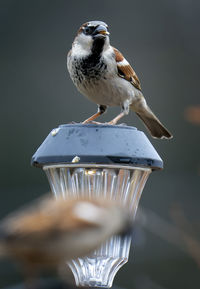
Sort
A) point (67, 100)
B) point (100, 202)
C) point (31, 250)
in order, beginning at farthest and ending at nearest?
point (67, 100) < point (100, 202) < point (31, 250)

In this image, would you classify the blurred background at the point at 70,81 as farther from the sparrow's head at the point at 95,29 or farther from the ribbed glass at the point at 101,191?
the ribbed glass at the point at 101,191

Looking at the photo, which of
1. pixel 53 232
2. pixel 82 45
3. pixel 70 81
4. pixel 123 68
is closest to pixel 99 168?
pixel 53 232

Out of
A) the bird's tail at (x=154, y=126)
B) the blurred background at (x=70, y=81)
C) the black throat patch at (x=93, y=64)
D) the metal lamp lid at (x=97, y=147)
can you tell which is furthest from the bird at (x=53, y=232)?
the blurred background at (x=70, y=81)

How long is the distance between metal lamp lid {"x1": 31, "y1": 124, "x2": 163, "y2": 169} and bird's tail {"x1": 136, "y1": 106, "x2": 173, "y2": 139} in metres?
1.36

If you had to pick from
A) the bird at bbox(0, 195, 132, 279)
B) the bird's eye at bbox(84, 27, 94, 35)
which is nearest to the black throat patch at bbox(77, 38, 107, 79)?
the bird's eye at bbox(84, 27, 94, 35)

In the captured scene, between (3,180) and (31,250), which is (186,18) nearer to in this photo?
(3,180)

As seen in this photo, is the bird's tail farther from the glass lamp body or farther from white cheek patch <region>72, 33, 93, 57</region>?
the glass lamp body

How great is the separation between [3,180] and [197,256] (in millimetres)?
5654

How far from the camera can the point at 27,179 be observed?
7.20 metres

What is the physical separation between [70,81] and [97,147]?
5.73 m

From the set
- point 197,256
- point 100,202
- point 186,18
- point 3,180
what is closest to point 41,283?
point 100,202

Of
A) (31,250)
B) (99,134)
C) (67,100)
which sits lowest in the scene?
(67,100)

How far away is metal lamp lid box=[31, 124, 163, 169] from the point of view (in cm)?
204

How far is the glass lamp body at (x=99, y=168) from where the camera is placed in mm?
2057
